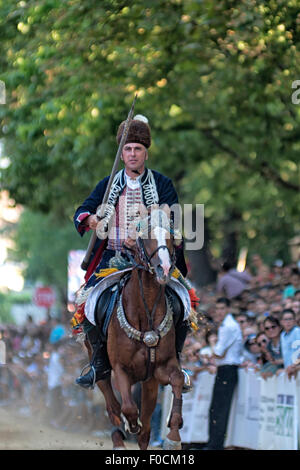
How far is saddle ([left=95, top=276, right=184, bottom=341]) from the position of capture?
956 cm

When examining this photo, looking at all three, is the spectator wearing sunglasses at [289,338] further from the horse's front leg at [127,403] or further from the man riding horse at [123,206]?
the horse's front leg at [127,403]

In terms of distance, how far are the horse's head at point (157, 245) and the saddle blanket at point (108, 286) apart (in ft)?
2.35

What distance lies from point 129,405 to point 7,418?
395 inches

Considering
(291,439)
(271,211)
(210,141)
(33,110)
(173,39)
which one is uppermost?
(173,39)

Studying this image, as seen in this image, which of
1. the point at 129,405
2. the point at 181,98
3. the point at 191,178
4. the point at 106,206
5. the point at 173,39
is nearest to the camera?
the point at 129,405

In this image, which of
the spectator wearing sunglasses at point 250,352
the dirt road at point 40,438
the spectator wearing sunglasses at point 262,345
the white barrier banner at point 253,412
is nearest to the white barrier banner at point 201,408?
the white barrier banner at point 253,412

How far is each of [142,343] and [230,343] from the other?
13.6ft

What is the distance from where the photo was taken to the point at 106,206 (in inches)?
387

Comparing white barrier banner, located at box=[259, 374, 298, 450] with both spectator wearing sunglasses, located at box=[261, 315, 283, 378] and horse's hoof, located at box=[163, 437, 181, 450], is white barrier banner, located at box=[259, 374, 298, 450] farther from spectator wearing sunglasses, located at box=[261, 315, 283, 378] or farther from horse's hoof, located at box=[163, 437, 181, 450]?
horse's hoof, located at box=[163, 437, 181, 450]

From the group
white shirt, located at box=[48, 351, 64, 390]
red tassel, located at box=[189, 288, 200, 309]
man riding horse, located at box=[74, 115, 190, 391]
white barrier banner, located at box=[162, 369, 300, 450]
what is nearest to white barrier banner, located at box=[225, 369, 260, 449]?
white barrier banner, located at box=[162, 369, 300, 450]

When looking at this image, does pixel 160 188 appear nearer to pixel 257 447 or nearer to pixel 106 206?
pixel 106 206

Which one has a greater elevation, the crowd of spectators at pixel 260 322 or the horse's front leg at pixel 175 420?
the horse's front leg at pixel 175 420

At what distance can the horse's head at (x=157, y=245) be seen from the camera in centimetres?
866

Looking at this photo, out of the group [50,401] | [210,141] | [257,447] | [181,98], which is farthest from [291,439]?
[210,141]
